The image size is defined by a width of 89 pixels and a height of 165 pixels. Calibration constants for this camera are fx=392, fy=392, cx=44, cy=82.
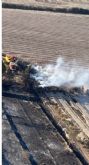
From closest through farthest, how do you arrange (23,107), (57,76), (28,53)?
(23,107), (57,76), (28,53)

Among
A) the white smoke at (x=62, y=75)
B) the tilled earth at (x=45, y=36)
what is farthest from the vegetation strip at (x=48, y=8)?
the white smoke at (x=62, y=75)

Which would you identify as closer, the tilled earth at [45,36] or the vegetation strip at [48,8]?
the tilled earth at [45,36]

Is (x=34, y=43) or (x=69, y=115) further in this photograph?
(x=34, y=43)

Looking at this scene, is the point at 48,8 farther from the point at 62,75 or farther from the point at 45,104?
the point at 45,104

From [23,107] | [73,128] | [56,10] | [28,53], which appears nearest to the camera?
[73,128]

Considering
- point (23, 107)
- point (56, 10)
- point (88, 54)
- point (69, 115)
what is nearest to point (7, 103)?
point (23, 107)

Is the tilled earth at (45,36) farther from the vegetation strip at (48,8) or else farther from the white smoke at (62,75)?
the vegetation strip at (48,8)

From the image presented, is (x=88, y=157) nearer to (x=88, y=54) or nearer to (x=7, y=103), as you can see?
(x=7, y=103)
